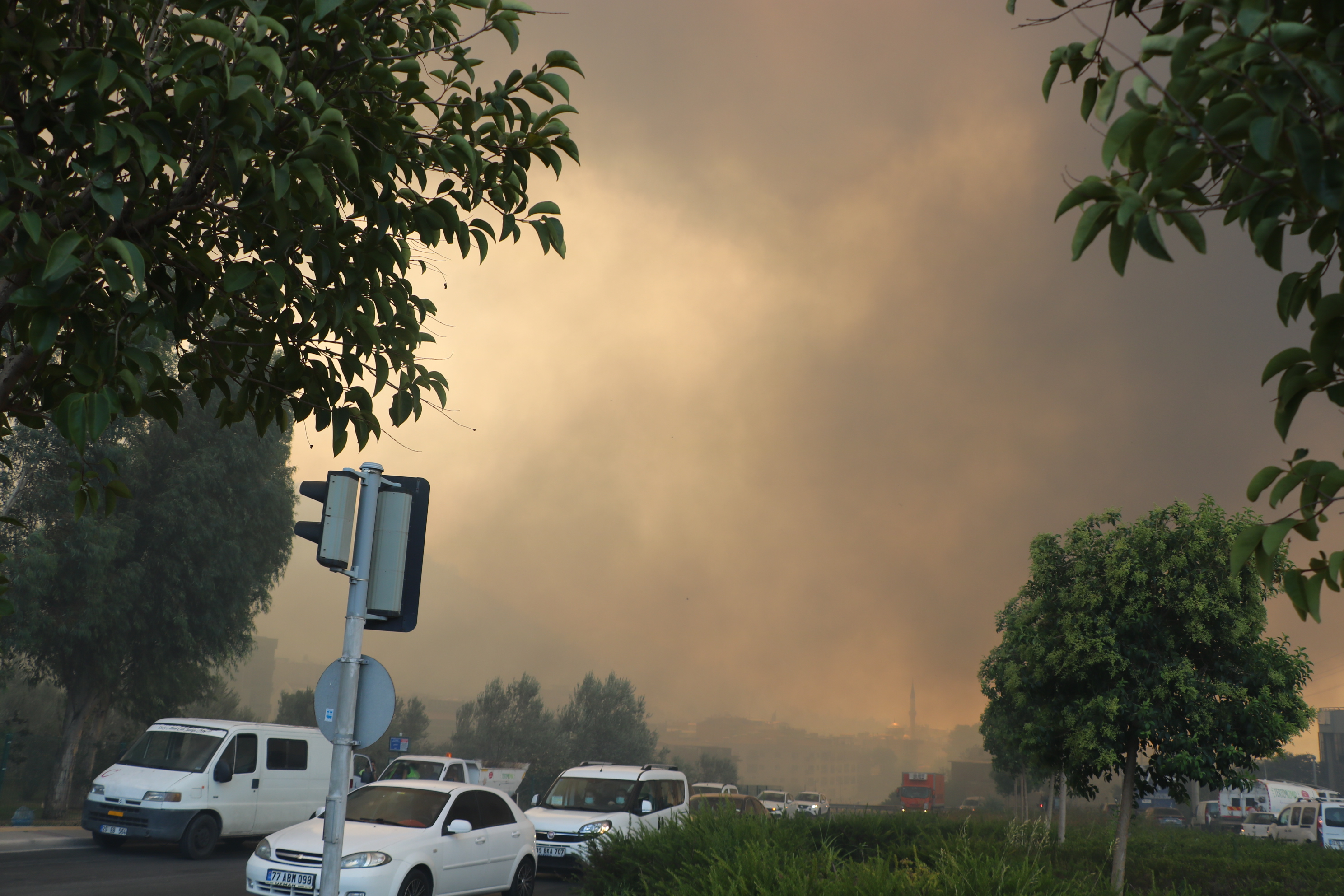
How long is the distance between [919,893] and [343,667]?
451 cm

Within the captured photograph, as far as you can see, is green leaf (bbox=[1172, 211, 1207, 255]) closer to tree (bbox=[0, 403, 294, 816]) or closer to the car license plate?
the car license plate

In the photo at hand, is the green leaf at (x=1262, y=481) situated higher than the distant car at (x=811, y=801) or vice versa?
the green leaf at (x=1262, y=481)

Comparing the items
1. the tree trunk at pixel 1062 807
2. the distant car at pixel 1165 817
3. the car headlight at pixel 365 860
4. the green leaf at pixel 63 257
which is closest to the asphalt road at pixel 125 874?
the car headlight at pixel 365 860

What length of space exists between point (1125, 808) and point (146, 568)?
25.8 m

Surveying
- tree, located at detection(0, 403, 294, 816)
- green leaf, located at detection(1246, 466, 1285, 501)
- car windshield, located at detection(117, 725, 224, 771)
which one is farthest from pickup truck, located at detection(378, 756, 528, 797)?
green leaf, located at detection(1246, 466, 1285, 501)

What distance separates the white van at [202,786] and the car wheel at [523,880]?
4.37m

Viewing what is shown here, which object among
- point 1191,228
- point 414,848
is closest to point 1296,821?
point 414,848

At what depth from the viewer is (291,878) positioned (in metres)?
10.4

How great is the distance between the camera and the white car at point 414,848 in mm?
10445

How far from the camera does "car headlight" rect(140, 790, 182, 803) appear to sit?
52.3 feet

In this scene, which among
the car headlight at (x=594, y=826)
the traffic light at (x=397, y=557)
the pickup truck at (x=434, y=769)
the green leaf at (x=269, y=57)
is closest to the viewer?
the green leaf at (x=269, y=57)

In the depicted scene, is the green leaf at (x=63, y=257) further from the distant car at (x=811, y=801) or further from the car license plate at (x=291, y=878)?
the distant car at (x=811, y=801)

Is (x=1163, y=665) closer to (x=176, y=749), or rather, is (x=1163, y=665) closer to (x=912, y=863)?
(x=912, y=863)

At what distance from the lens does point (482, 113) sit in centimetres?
553
